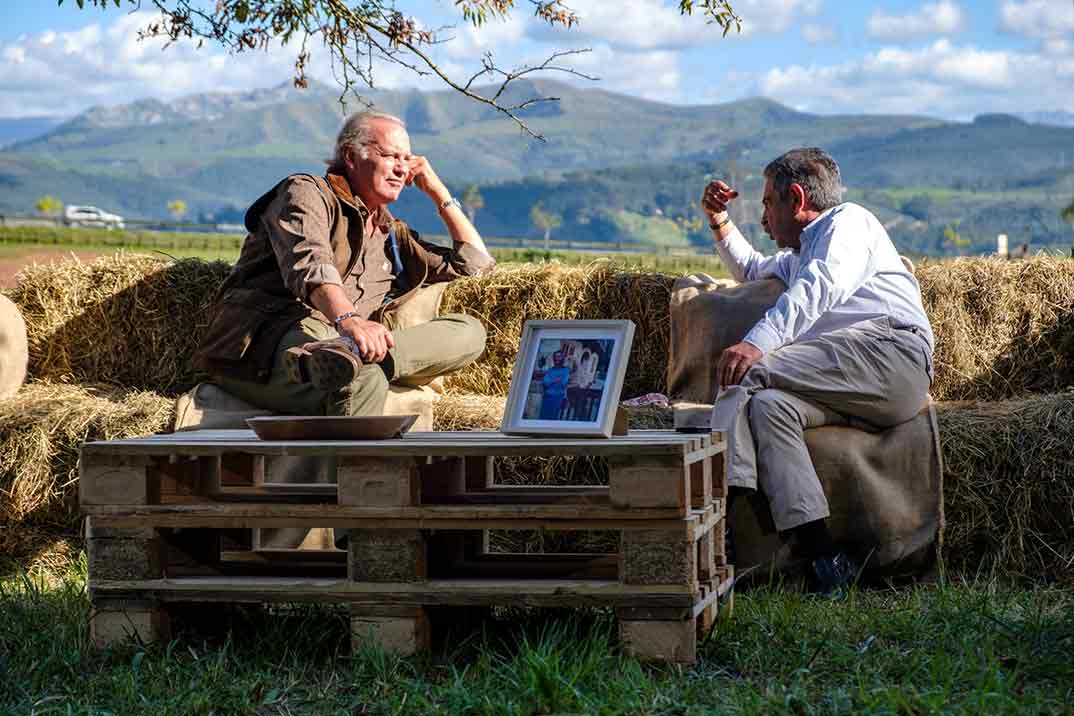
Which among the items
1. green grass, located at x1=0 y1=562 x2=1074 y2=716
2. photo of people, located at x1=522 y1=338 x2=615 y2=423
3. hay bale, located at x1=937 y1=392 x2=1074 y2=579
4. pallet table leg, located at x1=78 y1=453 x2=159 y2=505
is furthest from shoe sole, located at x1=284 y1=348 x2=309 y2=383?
hay bale, located at x1=937 y1=392 x2=1074 y2=579

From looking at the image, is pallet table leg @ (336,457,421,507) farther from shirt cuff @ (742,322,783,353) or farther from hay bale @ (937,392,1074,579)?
hay bale @ (937,392,1074,579)

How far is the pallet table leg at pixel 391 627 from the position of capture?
336 cm

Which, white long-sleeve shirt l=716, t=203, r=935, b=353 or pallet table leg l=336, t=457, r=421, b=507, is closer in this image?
pallet table leg l=336, t=457, r=421, b=507

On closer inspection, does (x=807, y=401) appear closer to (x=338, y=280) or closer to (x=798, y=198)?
(x=798, y=198)

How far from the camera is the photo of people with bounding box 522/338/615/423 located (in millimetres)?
3422

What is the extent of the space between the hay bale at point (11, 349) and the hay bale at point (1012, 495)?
4.16 metres

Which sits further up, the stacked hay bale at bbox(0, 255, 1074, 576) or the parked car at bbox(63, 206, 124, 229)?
the stacked hay bale at bbox(0, 255, 1074, 576)

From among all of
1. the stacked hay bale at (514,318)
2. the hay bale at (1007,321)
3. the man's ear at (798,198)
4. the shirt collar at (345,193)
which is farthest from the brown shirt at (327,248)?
the hay bale at (1007,321)

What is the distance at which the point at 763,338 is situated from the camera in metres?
4.50

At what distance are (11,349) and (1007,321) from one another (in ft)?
15.6

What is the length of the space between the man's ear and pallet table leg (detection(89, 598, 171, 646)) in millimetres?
2781

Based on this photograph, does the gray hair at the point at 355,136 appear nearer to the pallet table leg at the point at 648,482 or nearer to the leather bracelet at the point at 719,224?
the leather bracelet at the point at 719,224

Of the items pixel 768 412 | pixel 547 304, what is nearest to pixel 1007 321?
pixel 547 304

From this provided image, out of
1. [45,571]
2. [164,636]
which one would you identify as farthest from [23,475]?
[164,636]
